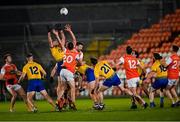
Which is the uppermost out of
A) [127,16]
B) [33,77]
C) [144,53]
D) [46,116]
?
[127,16]

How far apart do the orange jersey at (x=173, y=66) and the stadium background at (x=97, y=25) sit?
13721 millimetres

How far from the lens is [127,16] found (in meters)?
44.6

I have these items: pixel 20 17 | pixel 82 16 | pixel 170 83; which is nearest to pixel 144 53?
pixel 82 16

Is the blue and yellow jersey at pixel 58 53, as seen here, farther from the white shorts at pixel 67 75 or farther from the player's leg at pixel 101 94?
the player's leg at pixel 101 94

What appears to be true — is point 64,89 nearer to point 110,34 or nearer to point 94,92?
point 94,92

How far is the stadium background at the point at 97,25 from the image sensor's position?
135 ft

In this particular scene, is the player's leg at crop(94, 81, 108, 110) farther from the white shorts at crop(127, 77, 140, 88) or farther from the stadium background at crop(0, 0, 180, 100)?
the stadium background at crop(0, 0, 180, 100)

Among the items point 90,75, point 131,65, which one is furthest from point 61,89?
point 131,65

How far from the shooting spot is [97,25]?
4438cm

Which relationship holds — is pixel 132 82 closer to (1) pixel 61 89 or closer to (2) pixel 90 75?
(2) pixel 90 75

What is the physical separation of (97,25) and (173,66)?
1871 centimetres

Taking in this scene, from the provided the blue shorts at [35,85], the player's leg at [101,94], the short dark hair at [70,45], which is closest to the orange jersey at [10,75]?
the blue shorts at [35,85]

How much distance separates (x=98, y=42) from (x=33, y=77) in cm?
1710

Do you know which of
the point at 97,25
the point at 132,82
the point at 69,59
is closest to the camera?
the point at 69,59
